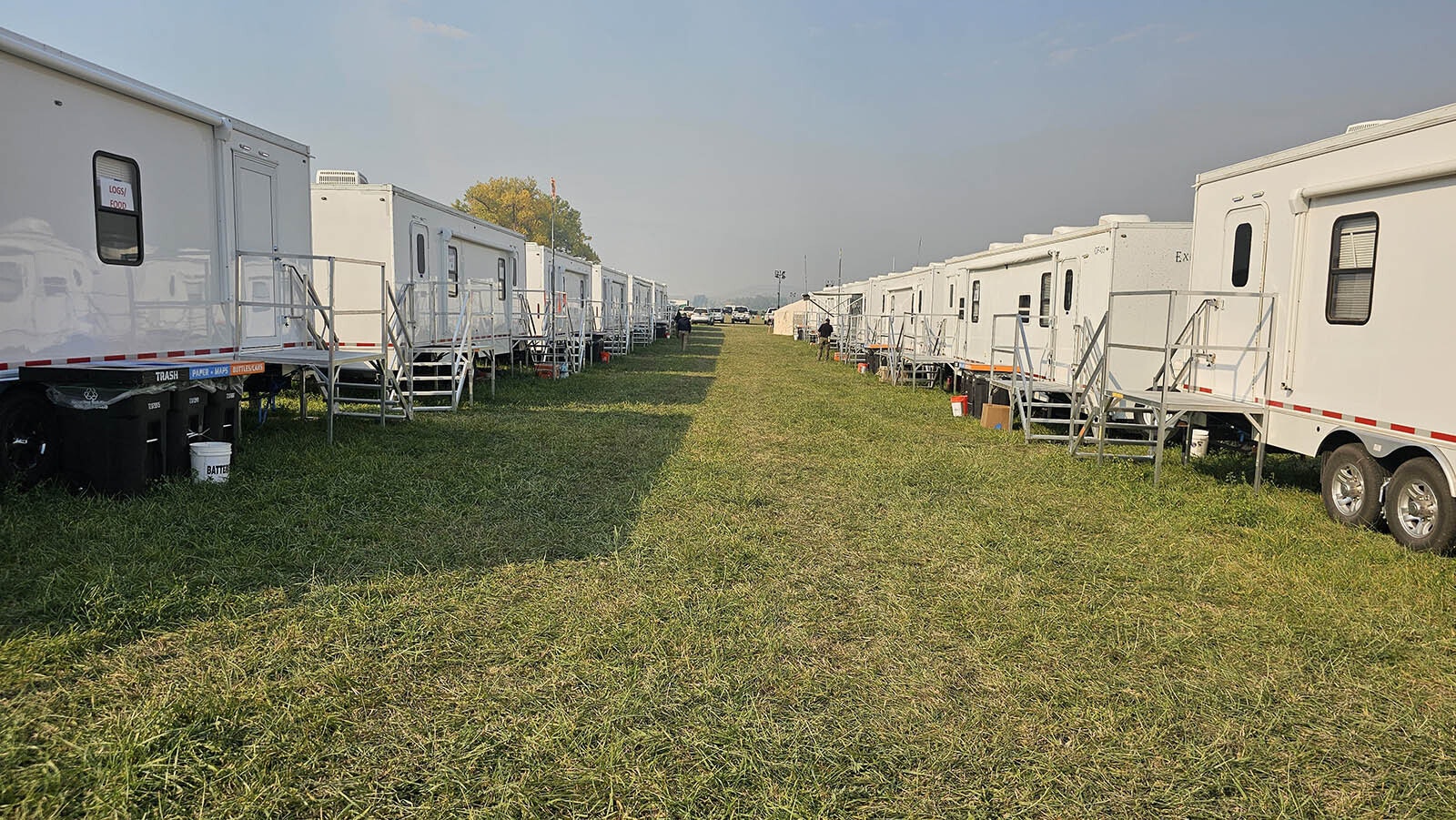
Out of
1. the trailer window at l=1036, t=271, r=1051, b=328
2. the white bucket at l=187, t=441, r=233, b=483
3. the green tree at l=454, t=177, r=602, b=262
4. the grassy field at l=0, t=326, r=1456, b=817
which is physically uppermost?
the green tree at l=454, t=177, r=602, b=262

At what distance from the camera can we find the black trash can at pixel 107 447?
6336 millimetres

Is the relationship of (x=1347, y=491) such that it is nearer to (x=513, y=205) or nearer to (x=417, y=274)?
(x=417, y=274)

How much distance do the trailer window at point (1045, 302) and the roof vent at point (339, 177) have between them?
9621 millimetres

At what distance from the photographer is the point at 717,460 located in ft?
30.6

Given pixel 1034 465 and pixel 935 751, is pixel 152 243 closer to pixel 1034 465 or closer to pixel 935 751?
pixel 935 751

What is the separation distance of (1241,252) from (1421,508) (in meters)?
3.05

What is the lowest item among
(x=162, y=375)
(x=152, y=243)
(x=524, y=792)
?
(x=524, y=792)

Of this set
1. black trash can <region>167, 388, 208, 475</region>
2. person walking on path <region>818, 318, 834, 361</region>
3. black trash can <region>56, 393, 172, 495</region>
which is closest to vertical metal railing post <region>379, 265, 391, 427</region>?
black trash can <region>167, 388, 208, 475</region>

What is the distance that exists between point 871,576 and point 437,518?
3159 millimetres

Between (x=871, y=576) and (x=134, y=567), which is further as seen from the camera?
(x=871, y=576)

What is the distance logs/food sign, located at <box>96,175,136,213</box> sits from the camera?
6.94 m

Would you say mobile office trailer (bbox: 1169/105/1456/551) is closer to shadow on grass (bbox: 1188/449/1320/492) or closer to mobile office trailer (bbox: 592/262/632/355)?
shadow on grass (bbox: 1188/449/1320/492)

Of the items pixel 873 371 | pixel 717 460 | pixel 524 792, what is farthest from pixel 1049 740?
pixel 873 371

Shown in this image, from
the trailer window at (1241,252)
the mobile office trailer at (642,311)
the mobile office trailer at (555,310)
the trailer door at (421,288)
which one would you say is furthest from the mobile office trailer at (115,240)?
the mobile office trailer at (642,311)
